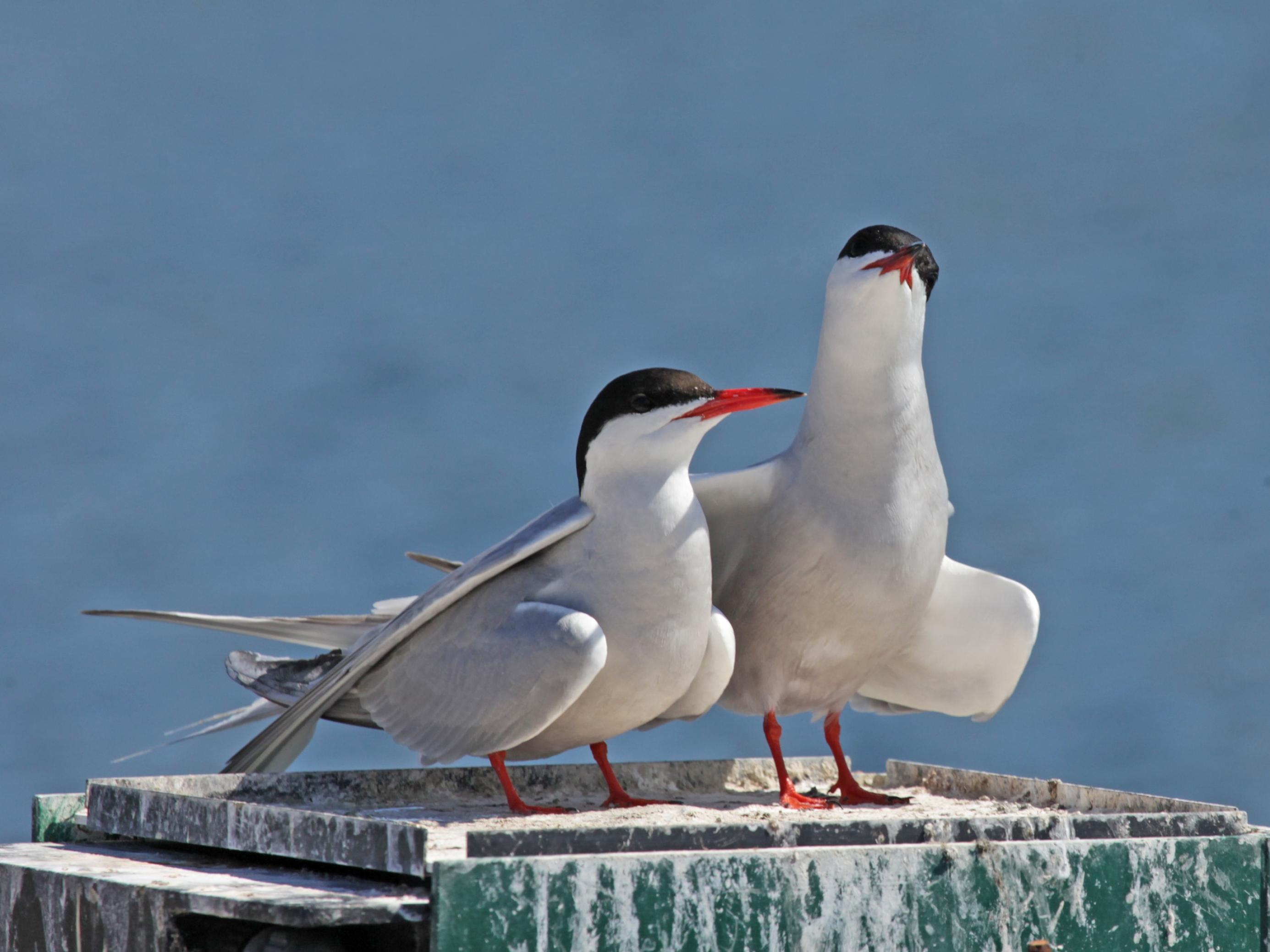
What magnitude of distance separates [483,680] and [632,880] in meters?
1.12

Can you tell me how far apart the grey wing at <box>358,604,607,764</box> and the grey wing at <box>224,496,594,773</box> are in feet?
0.26

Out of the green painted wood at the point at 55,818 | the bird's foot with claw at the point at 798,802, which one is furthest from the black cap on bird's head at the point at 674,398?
the green painted wood at the point at 55,818

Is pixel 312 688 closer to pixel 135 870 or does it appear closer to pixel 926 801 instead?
pixel 135 870

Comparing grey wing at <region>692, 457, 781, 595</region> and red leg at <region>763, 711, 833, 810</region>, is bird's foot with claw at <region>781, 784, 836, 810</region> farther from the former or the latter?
grey wing at <region>692, 457, 781, 595</region>

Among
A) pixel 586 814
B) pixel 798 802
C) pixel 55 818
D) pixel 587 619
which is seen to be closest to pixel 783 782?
pixel 798 802

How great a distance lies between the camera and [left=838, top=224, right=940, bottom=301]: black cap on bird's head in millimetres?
5055

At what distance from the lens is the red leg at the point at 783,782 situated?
16.6 feet

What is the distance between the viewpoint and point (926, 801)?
544 centimetres

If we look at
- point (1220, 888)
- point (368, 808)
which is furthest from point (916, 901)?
point (368, 808)

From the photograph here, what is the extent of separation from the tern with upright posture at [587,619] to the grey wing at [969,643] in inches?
48.2

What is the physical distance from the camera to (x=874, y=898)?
3.88m

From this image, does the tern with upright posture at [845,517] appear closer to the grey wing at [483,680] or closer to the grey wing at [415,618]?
the grey wing at [415,618]

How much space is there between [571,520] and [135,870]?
1.55 meters

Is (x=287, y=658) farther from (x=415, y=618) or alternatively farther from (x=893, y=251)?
(x=893, y=251)
